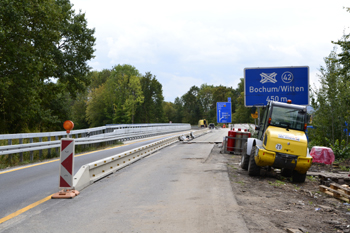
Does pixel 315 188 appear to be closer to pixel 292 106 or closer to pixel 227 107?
pixel 292 106

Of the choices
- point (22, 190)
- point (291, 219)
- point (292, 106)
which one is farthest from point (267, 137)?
point (22, 190)

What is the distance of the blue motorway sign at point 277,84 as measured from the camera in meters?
18.5

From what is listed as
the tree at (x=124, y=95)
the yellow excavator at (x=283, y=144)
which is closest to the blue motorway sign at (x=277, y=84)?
the yellow excavator at (x=283, y=144)

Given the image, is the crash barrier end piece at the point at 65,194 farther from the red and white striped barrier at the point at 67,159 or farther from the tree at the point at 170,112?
the tree at the point at 170,112

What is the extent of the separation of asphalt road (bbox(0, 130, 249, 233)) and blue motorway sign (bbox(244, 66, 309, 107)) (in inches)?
442

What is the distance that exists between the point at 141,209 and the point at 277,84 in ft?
48.6

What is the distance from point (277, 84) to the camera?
1892 centimetres

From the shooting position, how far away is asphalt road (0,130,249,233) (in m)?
4.86

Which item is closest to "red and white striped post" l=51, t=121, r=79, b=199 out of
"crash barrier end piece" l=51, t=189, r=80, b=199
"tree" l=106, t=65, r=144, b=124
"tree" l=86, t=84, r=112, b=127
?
"crash barrier end piece" l=51, t=189, r=80, b=199

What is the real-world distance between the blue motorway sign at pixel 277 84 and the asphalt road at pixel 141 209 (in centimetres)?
→ 1122

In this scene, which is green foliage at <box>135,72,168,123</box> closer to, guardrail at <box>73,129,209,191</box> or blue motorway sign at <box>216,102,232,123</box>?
blue motorway sign at <box>216,102,232,123</box>

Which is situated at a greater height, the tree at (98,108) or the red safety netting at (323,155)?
the tree at (98,108)

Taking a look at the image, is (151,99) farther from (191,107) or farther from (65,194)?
(65,194)

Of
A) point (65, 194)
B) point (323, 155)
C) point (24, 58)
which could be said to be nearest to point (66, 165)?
point (65, 194)
